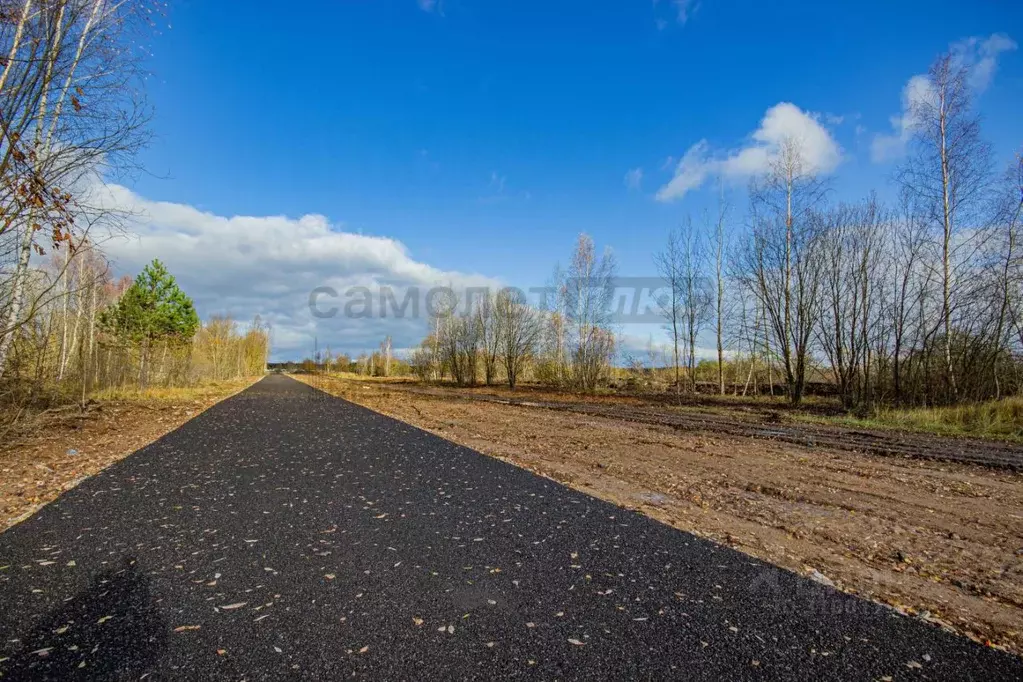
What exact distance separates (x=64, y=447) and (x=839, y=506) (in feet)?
41.5

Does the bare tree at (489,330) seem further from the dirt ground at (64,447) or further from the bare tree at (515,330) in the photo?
the dirt ground at (64,447)

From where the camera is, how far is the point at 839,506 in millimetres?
6020

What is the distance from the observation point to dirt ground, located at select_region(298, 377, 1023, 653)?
3729 mm

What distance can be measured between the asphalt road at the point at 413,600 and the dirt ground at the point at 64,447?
2.14ft

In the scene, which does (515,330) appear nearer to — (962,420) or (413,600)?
(962,420)

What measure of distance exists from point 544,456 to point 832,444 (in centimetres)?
673

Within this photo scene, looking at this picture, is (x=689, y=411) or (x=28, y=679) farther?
(x=689, y=411)

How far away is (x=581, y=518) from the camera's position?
5.25 m

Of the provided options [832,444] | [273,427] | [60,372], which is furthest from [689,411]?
[60,372]

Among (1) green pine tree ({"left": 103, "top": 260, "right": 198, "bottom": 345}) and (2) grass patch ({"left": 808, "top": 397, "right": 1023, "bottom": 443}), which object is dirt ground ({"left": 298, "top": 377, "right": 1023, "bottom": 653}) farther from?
(1) green pine tree ({"left": 103, "top": 260, "right": 198, "bottom": 345})

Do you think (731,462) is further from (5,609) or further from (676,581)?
(5,609)

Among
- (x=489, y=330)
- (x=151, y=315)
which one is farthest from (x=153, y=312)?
(x=489, y=330)

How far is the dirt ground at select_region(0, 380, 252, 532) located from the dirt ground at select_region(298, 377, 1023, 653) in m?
6.29

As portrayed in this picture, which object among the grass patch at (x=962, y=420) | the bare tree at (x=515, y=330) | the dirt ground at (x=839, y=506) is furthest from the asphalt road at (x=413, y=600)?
the bare tree at (x=515, y=330)
